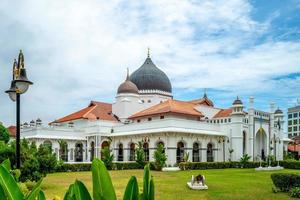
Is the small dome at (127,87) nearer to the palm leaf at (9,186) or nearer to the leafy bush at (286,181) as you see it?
the leafy bush at (286,181)

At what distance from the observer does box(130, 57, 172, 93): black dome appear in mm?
46844

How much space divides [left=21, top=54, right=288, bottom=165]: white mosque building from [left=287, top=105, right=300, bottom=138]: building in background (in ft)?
192

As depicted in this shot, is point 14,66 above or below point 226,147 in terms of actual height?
above

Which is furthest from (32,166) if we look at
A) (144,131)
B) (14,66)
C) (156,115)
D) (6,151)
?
(156,115)

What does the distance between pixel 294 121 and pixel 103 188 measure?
10508 cm

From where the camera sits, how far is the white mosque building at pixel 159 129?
3656cm

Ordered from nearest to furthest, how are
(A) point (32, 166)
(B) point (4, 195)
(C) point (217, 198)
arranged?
(B) point (4, 195) < (C) point (217, 198) < (A) point (32, 166)

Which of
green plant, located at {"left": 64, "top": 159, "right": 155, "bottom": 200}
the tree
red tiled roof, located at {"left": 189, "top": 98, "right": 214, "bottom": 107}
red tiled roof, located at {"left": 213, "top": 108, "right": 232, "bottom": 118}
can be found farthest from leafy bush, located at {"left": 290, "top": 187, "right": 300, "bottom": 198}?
the tree

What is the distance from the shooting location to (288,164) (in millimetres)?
34938

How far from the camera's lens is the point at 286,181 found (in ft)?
50.8

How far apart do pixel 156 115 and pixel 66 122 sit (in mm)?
13611

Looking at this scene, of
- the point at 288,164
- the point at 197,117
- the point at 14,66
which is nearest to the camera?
the point at 14,66

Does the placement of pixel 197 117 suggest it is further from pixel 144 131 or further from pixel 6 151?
pixel 6 151

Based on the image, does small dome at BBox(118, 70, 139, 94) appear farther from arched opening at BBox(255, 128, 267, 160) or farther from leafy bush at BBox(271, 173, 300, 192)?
leafy bush at BBox(271, 173, 300, 192)
